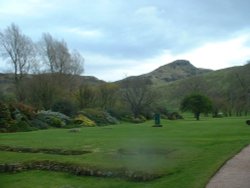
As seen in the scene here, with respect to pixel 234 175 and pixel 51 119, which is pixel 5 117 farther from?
pixel 234 175

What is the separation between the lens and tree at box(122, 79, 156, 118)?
212 ft

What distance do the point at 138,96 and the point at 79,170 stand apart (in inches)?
2010

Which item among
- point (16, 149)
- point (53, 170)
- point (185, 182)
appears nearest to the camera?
point (185, 182)

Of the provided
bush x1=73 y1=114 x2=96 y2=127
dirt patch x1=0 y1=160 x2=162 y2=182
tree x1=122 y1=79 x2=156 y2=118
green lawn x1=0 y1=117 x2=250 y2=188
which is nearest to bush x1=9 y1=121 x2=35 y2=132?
bush x1=73 y1=114 x2=96 y2=127

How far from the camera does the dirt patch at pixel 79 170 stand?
49.8 feet

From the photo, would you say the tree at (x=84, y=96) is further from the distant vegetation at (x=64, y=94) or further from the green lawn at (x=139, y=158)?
the green lawn at (x=139, y=158)

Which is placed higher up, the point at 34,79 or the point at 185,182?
the point at 34,79

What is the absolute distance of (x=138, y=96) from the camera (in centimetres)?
6725

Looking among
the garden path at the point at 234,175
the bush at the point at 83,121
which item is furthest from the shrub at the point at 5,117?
the garden path at the point at 234,175

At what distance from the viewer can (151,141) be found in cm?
2225

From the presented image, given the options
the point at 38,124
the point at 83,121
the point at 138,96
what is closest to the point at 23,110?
the point at 38,124

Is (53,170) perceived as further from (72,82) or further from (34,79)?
(72,82)

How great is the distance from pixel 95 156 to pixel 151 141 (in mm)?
4924

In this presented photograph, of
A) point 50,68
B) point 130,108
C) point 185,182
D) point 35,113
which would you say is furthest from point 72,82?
point 185,182
